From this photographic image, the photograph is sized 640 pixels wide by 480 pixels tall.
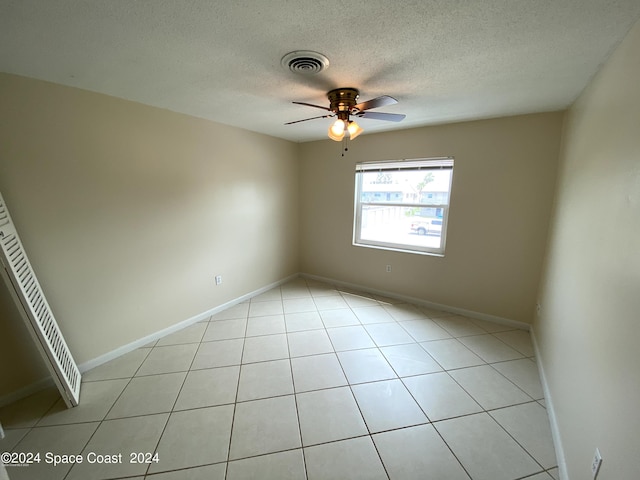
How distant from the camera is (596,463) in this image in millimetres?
1007

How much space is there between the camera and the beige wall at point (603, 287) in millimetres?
908

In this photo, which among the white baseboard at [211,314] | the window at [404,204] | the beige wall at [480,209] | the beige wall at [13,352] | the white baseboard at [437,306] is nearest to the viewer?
the beige wall at [13,352]

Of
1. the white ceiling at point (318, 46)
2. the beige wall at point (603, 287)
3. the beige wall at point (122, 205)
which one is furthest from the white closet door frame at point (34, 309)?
the beige wall at point (603, 287)

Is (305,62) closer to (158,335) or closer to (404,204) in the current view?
(404,204)

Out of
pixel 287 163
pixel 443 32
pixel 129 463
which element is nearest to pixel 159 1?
pixel 443 32

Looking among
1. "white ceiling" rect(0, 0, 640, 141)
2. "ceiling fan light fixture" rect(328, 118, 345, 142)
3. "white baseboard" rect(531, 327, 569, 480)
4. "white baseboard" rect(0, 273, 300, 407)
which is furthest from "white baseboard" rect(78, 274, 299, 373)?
"white baseboard" rect(531, 327, 569, 480)

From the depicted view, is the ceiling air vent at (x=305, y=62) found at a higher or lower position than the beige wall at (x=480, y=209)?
higher

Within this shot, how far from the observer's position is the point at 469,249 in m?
2.85

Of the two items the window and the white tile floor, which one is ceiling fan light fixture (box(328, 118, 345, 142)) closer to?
the window

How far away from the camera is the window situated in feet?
9.93

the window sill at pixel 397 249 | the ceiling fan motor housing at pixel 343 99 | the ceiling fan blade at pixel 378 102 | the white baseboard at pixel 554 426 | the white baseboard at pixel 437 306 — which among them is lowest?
the white baseboard at pixel 437 306

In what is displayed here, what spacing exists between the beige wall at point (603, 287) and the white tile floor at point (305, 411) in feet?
1.21

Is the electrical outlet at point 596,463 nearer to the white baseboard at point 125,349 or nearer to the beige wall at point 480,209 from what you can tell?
the beige wall at point 480,209

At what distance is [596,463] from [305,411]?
141cm
